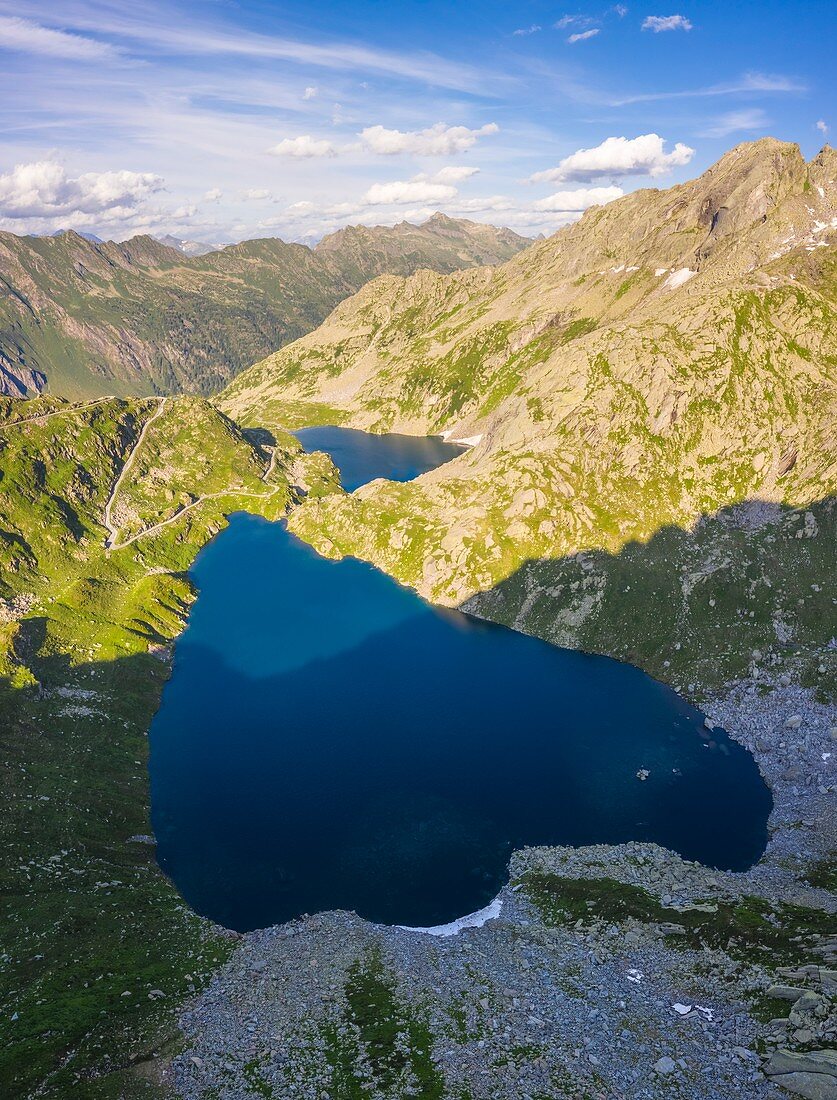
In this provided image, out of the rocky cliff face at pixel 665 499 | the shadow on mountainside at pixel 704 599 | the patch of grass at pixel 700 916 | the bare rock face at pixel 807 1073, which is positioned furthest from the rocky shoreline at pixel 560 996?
the rocky cliff face at pixel 665 499

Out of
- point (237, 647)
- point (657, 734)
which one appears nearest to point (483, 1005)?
point (657, 734)

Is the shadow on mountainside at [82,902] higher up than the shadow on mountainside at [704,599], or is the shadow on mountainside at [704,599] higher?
the shadow on mountainside at [704,599]

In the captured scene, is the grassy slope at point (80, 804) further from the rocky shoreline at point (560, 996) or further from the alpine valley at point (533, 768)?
the rocky shoreline at point (560, 996)

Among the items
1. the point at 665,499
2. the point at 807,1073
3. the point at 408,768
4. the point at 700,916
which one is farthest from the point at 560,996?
the point at 665,499

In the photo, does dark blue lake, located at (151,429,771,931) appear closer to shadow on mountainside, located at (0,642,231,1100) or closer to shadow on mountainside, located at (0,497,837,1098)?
shadow on mountainside, located at (0,642,231,1100)

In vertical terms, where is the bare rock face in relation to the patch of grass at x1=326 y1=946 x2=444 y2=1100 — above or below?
above

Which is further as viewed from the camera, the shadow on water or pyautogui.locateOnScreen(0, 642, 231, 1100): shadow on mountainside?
the shadow on water

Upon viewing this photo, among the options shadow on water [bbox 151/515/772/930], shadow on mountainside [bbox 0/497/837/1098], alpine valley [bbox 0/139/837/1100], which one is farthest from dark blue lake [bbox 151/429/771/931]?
shadow on mountainside [bbox 0/497/837/1098]
